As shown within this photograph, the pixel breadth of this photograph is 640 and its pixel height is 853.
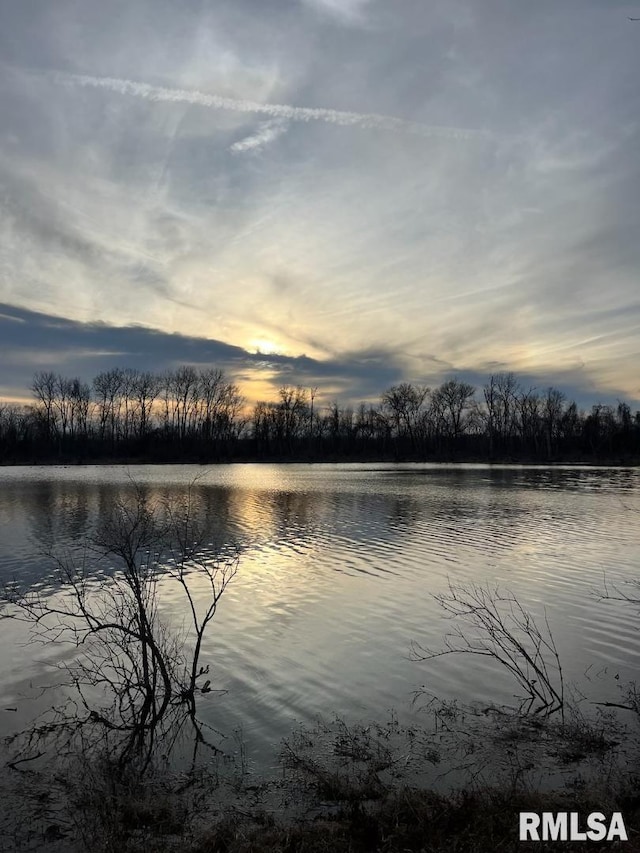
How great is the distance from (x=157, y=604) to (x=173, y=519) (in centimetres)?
1143

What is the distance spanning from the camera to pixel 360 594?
13211mm

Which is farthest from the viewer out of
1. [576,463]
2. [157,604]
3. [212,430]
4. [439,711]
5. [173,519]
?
[212,430]

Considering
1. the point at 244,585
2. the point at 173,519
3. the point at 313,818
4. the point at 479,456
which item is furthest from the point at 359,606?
the point at 479,456

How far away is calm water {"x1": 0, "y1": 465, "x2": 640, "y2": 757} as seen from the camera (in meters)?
8.04

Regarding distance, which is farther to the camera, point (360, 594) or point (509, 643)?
Result: point (360, 594)

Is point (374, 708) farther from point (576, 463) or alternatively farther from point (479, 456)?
point (479, 456)

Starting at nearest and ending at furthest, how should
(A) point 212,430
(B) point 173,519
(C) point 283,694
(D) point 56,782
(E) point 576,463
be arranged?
(D) point 56,782 → (C) point 283,694 → (B) point 173,519 → (E) point 576,463 → (A) point 212,430

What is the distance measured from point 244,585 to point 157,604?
8.01 feet

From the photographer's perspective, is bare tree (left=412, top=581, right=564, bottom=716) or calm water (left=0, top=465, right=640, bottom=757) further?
calm water (left=0, top=465, right=640, bottom=757)

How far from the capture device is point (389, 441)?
115625 millimetres

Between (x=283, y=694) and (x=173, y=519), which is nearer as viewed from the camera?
(x=283, y=694)

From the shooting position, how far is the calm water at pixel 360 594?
8.04 metres

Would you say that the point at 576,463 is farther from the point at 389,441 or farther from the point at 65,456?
the point at 65,456

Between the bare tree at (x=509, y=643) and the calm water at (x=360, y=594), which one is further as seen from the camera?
the calm water at (x=360, y=594)
